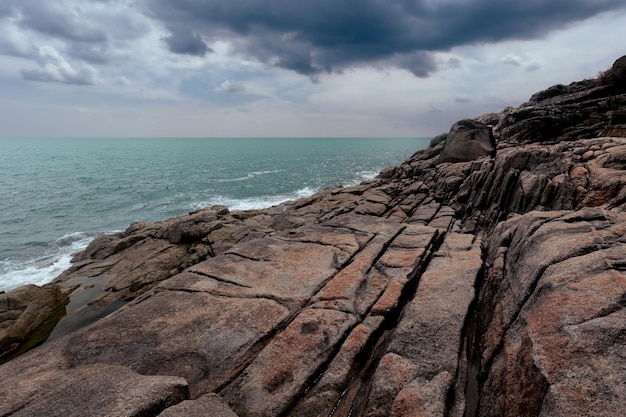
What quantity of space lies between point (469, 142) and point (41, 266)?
1709 inches

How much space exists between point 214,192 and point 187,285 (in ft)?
192

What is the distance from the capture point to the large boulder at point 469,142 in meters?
31.3

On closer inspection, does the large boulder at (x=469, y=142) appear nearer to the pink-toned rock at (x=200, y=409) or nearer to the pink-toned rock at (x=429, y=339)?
the pink-toned rock at (x=429, y=339)

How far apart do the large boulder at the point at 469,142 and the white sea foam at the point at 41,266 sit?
128ft

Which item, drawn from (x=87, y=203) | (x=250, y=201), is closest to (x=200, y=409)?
(x=250, y=201)

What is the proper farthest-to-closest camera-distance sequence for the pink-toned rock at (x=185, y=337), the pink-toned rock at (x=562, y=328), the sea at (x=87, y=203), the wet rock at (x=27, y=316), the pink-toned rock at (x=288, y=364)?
the sea at (x=87, y=203) < the wet rock at (x=27, y=316) < the pink-toned rock at (x=185, y=337) < the pink-toned rock at (x=288, y=364) < the pink-toned rock at (x=562, y=328)

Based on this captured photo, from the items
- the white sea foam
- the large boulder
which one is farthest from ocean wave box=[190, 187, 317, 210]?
the large boulder

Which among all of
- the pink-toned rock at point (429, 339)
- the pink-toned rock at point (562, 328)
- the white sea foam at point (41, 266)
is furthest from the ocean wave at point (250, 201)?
the pink-toned rock at point (562, 328)

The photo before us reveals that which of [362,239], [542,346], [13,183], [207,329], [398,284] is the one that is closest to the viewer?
[542,346]

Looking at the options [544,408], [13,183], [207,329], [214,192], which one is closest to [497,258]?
[544,408]

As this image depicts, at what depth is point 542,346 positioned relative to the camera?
17.7 feet

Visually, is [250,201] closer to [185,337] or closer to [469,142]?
[469,142]

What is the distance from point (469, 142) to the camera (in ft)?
105

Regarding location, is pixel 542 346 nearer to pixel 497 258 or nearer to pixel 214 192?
pixel 497 258
